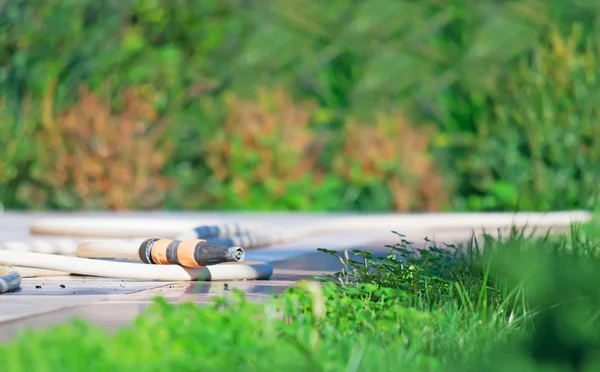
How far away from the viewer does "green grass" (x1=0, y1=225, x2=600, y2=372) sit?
2.83m

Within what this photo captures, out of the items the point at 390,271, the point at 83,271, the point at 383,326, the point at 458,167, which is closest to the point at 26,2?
the point at 458,167

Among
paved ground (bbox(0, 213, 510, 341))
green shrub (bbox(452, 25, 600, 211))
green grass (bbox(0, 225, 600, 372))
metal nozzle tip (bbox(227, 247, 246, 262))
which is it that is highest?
green shrub (bbox(452, 25, 600, 211))

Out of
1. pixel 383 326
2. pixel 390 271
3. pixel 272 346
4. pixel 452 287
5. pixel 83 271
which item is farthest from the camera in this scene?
pixel 83 271

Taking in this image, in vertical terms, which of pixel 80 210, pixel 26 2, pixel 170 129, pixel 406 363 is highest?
pixel 26 2

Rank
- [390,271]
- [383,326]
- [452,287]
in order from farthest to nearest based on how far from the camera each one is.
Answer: [390,271], [452,287], [383,326]

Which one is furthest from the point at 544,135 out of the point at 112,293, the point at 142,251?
the point at 112,293

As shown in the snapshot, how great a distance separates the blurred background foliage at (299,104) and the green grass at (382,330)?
662cm

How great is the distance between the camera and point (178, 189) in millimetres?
11594

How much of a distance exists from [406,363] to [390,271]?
5.48 ft

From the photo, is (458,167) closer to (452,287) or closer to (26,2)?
(26,2)

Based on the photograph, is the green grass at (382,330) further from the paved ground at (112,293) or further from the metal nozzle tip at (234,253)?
the metal nozzle tip at (234,253)

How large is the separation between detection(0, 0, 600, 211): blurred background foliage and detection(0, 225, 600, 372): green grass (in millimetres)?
6624

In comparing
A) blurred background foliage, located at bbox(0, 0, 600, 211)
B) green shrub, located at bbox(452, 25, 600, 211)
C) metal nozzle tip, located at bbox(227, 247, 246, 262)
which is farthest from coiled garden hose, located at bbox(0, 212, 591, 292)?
green shrub, located at bbox(452, 25, 600, 211)

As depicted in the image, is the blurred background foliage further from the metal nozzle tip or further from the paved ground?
the metal nozzle tip
